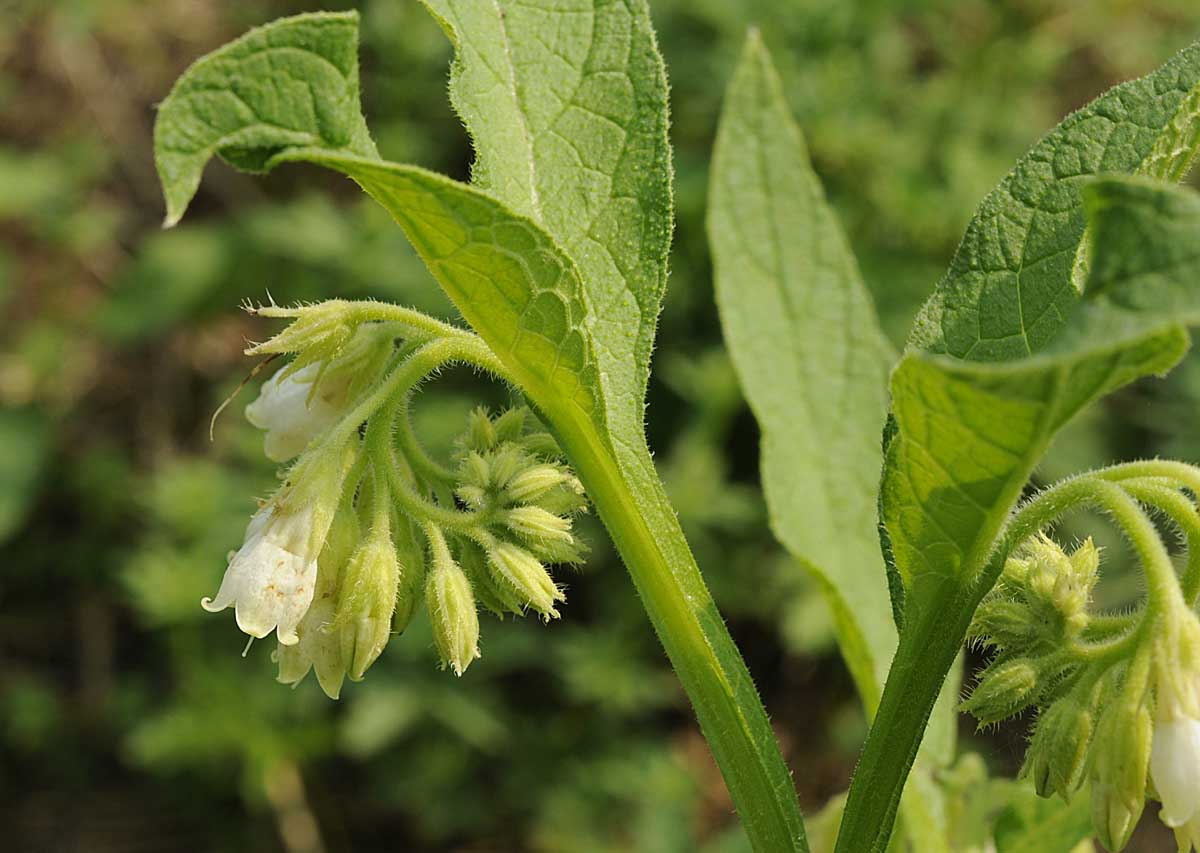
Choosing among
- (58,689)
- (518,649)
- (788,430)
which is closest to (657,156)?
(788,430)

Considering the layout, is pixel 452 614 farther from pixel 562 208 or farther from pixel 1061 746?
pixel 1061 746

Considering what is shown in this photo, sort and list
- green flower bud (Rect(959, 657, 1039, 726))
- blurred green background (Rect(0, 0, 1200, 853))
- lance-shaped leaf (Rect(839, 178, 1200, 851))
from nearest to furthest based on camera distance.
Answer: lance-shaped leaf (Rect(839, 178, 1200, 851)) → green flower bud (Rect(959, 657, 1039, 726)) → blurred green background (Rect(0, 0, 1200, 853))

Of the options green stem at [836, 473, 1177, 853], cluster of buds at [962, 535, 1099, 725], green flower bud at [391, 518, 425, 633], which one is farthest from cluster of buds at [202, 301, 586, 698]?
cluster of buds at [962, 535, 1099, 725]

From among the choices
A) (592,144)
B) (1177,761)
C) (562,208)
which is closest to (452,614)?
(562,208)

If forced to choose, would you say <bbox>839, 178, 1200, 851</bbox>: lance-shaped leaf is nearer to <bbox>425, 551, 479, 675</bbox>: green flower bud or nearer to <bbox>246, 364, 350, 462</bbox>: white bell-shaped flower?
<bbox>425, 551, 479, 675</bbox>: green flower bud

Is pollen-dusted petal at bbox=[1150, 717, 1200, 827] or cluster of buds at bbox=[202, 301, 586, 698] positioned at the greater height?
pollen-dusted petal at bbox=[1150, 717, 1200, 827]

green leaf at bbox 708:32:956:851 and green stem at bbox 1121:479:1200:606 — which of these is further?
green leaf at bbox 708:32:956:851

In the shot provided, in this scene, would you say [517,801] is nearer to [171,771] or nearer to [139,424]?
[171,771]
